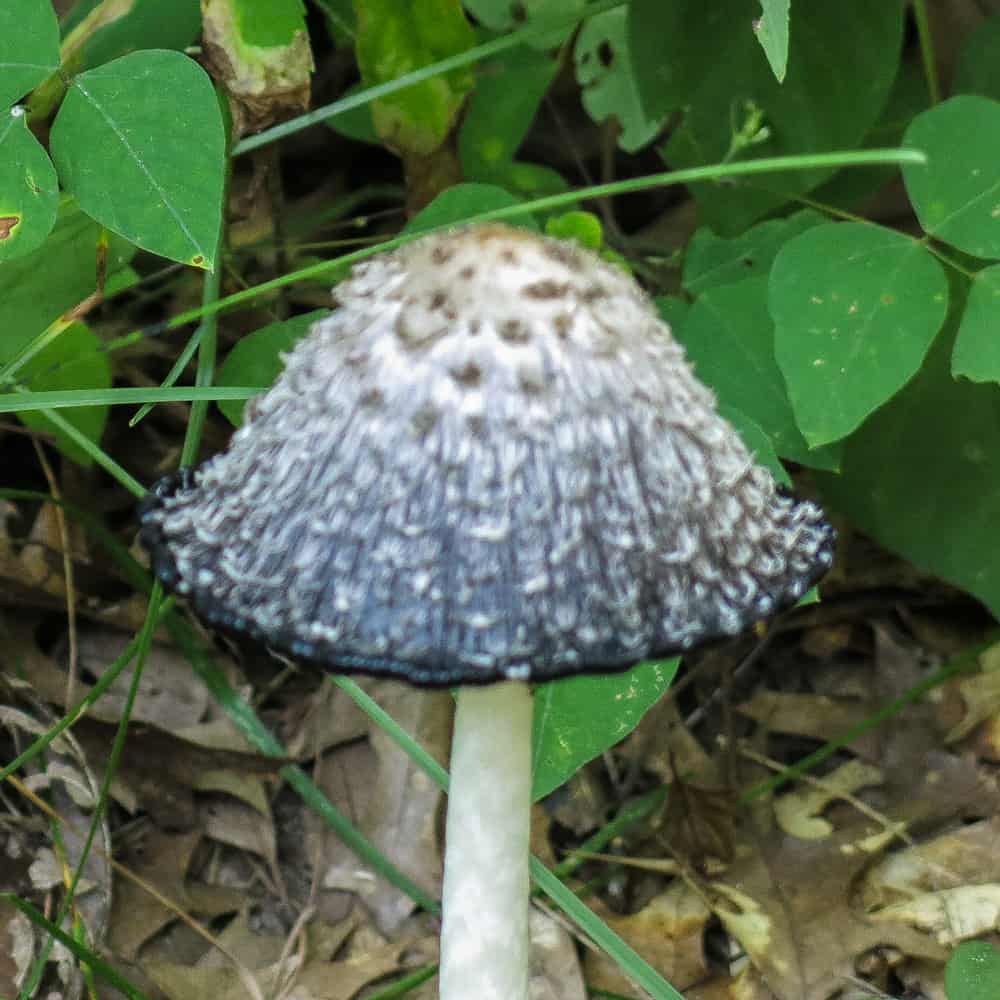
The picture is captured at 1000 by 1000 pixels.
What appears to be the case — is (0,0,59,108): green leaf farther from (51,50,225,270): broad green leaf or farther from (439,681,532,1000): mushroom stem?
(439,681,532,1000): mushroom stem

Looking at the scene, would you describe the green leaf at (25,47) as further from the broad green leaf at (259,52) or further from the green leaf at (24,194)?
the broad green leaf at (259,52)

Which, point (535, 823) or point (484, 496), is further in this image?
point (535, 823)

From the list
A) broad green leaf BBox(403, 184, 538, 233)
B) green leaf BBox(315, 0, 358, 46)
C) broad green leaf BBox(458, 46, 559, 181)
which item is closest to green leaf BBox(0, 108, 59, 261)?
broad green leaf BBox(403, 184, 538, 233)

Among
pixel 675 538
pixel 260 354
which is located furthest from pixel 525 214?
pixel 675 538

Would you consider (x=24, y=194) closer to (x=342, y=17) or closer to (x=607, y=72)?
(x=342, y=17)

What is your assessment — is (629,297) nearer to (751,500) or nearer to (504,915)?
(751,500)

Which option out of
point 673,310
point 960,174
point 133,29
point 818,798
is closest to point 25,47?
point 133,29
